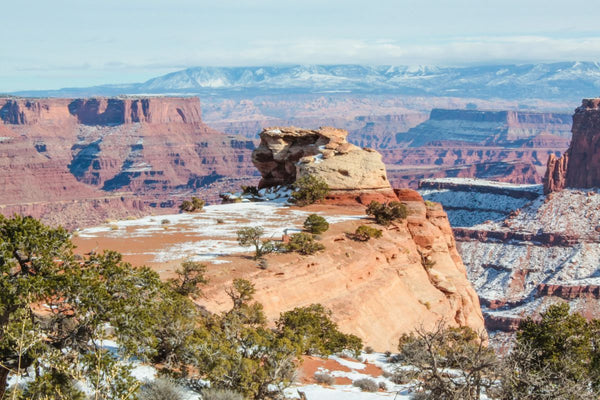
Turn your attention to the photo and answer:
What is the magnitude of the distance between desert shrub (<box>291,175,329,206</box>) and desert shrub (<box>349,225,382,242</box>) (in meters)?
9.53

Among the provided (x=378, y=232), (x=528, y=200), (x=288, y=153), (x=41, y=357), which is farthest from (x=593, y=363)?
(x=528, y=200)

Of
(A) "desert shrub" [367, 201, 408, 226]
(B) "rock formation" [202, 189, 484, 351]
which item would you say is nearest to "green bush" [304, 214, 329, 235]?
(B) "rock formation" [202, 189, 484, 351]

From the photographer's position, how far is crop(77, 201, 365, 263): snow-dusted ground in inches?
1326

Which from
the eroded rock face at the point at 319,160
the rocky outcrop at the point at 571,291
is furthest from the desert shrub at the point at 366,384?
the rocky outcrop at the point at 571,291

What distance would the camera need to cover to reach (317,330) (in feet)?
88.3

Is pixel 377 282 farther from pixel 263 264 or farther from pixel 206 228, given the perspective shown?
pixel 206 228

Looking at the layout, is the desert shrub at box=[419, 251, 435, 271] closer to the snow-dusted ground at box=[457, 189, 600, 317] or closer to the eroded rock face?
the eroded rock face

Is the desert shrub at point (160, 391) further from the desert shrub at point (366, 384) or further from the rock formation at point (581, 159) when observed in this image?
the rock formation at point (581, 159)

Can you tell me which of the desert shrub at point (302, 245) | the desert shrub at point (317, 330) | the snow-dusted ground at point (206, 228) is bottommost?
the desert shrub at point (317, 330)

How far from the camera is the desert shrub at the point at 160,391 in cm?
1664

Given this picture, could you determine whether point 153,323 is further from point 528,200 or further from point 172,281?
point 528,200

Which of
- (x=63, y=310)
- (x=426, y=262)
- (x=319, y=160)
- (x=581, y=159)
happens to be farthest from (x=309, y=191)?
(x=581, y=159)

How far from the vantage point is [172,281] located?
2636cm

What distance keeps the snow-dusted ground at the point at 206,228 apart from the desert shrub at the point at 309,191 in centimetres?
102
